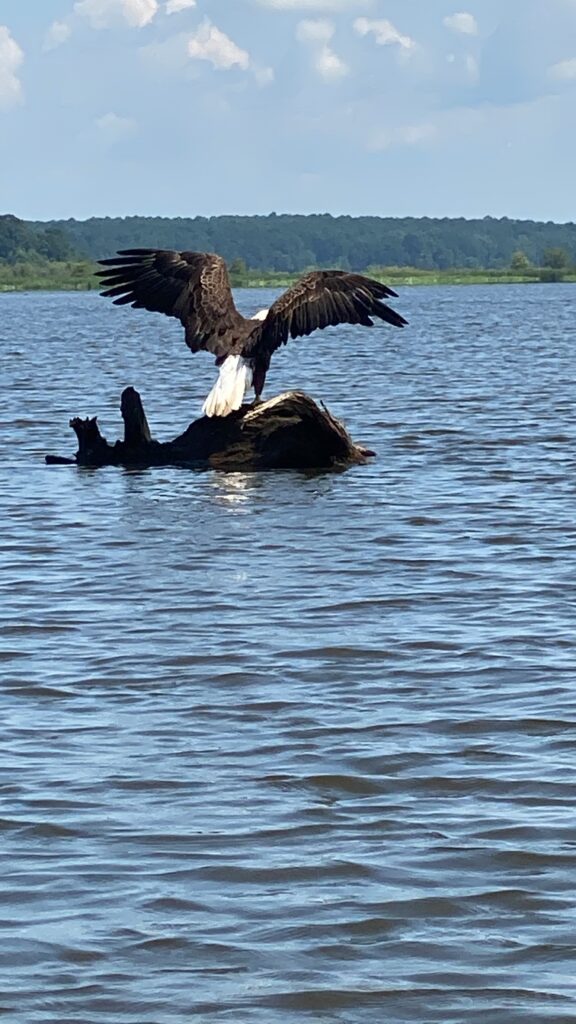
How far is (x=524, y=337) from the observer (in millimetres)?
51625

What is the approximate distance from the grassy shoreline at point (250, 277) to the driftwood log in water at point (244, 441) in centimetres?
12731

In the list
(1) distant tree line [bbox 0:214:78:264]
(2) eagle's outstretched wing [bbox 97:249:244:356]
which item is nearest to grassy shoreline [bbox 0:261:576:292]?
(1) distant tree line [bbox 0:214:78:264]

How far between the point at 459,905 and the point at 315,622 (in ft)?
14.7

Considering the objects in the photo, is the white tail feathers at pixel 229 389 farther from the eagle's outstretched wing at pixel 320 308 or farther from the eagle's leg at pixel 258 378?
the eagle's outstretched wing at pixel 320 308

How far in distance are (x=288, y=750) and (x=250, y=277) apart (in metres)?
141

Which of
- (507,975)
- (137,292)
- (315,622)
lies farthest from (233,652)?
(137,292)

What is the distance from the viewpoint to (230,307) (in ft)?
54.7

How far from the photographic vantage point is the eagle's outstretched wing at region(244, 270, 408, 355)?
53.0ft

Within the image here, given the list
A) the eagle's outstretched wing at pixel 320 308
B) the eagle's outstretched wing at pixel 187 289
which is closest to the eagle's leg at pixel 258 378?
the eagle's outstretched wing at pixel 320 308

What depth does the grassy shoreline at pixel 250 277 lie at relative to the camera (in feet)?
486

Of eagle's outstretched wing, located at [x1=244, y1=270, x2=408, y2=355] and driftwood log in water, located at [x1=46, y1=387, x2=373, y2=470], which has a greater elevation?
eagle's outstretched wing, located at [x1=244, y1=270, x2=408, y2=355]

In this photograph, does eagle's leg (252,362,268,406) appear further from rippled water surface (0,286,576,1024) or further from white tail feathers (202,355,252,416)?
rippled water surface (0,286,576,1024)

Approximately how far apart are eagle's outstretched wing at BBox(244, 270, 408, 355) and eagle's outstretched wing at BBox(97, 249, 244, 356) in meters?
0.46

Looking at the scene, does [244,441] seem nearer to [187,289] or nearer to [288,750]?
[187,289]
